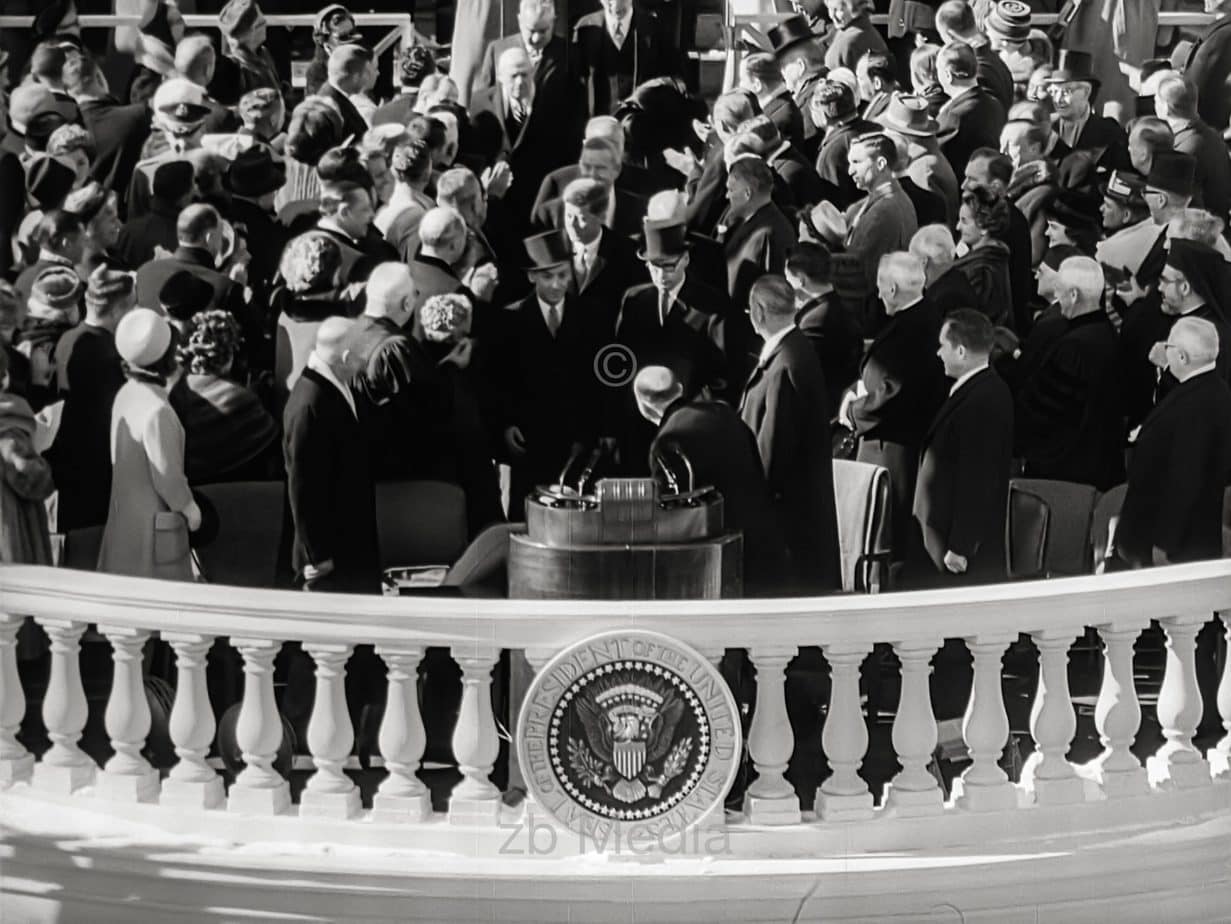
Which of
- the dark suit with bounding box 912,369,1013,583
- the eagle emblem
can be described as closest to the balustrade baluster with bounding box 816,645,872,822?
the eagle emblem

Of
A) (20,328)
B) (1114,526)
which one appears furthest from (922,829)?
(20,328)

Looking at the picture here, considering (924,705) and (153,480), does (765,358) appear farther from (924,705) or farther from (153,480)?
(153,480)

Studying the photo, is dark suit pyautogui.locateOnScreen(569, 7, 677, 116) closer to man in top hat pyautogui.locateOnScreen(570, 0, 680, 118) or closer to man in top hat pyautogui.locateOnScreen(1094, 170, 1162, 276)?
man in top hat pyautogui.locateOnScreen(570, 0, 680, 118)

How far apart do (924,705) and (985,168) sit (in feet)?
5.17

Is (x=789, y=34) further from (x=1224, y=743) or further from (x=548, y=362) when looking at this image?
(x=1224, y=743)

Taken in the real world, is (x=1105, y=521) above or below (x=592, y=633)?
above

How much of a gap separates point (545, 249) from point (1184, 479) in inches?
65.4

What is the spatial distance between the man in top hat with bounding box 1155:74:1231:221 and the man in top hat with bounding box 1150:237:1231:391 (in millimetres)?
159

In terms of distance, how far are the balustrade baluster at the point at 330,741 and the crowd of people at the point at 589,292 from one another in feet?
2.06

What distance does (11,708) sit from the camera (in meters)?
4.42

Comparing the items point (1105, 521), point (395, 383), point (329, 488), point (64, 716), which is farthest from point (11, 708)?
point (1105, 521)

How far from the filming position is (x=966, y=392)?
4.94m

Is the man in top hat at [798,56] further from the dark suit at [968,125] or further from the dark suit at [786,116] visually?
the dark suit at [968,125]

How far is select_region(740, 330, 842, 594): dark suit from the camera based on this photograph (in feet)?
15.8
